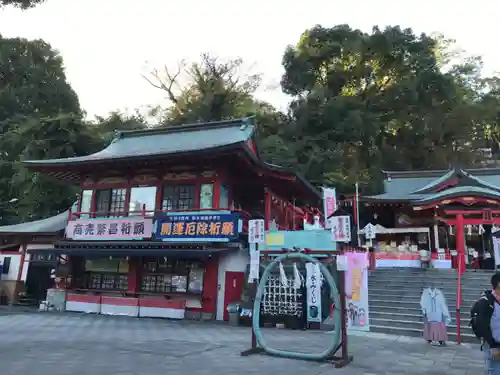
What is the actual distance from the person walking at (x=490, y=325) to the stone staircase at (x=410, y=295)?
810cm

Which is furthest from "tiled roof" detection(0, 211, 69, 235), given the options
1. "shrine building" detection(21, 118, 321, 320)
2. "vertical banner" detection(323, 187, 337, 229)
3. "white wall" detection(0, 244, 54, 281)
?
"vertical banner" detection(323, 187, 337, 229)

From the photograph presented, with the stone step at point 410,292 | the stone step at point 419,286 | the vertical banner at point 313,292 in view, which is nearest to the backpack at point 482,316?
the vertical banner at point 313,292

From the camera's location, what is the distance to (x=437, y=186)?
2523 cm

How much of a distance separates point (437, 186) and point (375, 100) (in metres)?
16.5

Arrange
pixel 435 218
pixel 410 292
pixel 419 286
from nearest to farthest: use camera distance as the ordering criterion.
A: 1. pixel 410 292
2. pixel 419 286
3. pixel 435 218

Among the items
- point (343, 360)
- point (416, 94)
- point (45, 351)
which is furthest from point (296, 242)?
point (416, 94)

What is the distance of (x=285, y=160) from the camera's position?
30.1m

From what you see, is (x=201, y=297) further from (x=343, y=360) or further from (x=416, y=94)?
(x=416, y=94)

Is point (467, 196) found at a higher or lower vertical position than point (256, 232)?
higher

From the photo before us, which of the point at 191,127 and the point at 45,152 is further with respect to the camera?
the point at 45,152

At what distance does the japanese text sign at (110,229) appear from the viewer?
1761cm

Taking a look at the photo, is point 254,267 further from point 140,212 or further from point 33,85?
point 33,85

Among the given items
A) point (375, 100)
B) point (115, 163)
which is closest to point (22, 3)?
point (115, 163)

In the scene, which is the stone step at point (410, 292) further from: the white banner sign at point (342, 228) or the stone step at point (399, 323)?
the white banner sign at point (342, 228)
